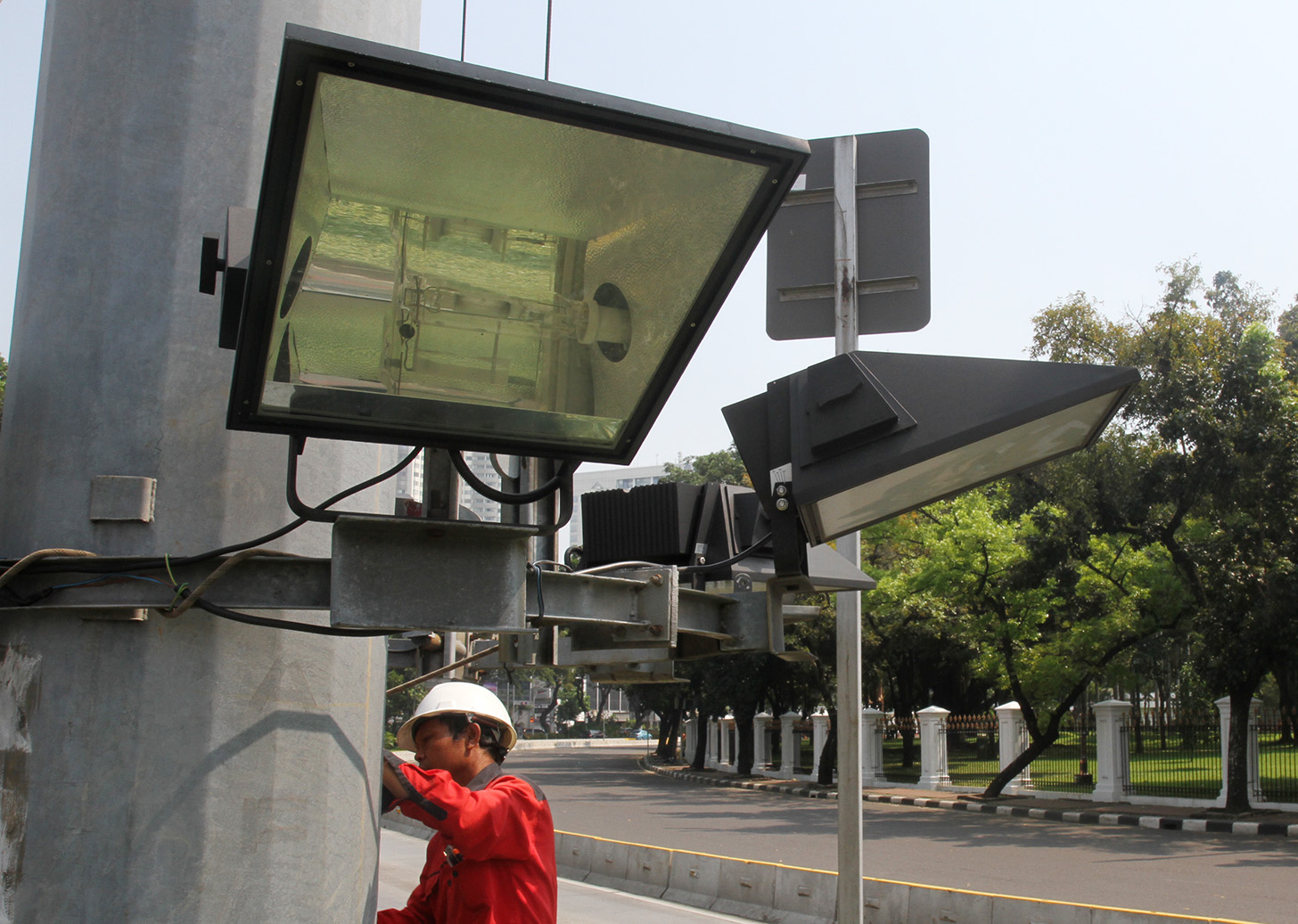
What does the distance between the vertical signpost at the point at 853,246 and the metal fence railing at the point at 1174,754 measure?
20.4 meters

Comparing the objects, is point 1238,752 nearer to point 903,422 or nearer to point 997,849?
point 997,849

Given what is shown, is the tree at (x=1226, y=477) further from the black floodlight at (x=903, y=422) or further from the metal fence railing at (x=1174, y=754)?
the black floodlight at (x=903, y=422)

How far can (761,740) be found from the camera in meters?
39.2

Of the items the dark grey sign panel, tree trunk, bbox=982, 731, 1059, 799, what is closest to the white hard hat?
the dark grey sign panel

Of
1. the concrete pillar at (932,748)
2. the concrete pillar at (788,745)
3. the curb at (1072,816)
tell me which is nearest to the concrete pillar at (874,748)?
the curb at (1072,816)


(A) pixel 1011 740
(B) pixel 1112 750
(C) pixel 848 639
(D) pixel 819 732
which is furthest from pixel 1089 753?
(C) pixel 848 639

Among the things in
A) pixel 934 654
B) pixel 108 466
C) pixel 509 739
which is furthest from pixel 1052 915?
pixel 934 654

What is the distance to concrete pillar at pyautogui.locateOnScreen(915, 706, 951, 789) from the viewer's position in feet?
96.5

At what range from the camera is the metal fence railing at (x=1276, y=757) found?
836 inches

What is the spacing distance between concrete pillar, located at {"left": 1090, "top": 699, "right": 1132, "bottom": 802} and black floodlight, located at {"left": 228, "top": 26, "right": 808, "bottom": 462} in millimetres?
24660

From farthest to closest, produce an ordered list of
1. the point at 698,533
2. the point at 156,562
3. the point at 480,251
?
the point at 698,533 → the point at 156,562 → the point at 480,251

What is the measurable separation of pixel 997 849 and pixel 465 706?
50.2 ft

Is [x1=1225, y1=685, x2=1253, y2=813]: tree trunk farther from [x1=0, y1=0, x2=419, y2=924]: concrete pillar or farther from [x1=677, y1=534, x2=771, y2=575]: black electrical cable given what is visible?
[x1=0, y1=0, x2=419, y2=924]: concrete pillar

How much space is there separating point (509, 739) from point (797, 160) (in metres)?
2.43
